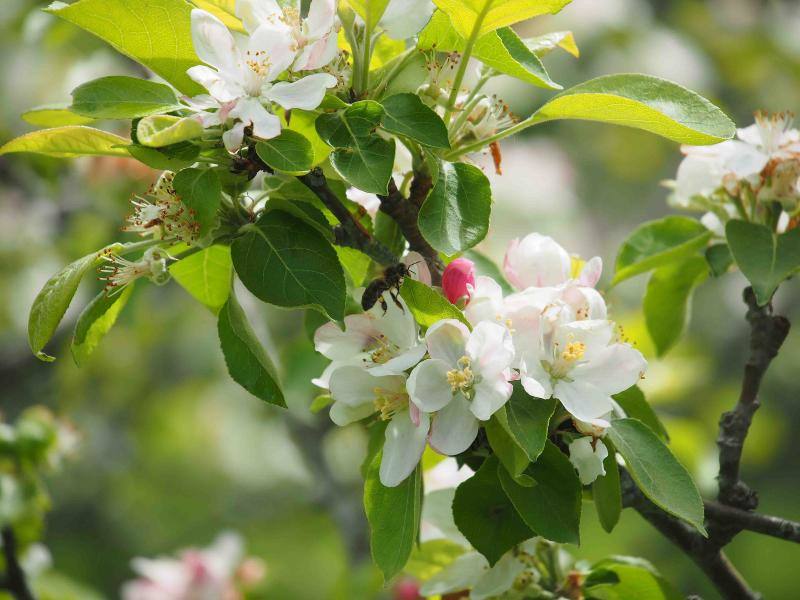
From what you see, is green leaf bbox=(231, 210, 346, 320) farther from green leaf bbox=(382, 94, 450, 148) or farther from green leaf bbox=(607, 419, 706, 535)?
green leaf bbox=(607, 419, 706, 535)

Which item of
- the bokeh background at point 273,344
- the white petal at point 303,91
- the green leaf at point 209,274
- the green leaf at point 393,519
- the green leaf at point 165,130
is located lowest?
the bokeh background at point 273,344

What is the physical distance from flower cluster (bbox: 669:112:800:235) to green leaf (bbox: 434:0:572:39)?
0.36 m

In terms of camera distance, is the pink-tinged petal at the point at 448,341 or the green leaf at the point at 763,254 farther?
the green leaf at the point at 763,254

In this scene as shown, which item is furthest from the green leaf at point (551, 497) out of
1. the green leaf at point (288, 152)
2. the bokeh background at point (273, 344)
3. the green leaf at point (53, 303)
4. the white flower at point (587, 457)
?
the bokeh background at point (273, 344)

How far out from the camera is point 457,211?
1028mm

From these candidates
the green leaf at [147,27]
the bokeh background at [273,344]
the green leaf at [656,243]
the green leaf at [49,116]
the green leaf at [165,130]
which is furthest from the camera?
the bokeh background at [273,344]

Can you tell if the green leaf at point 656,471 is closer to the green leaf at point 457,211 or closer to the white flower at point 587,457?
the white flower at point 587,457

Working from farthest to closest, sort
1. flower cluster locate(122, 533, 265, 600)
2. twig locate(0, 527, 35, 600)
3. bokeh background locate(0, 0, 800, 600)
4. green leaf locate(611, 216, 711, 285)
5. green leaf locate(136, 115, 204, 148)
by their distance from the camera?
1. bokeh background locate(0, 0, 800, 600)
2. flower cluster locate(122, 533, 265, 600)
3. twig locate(0, 527, 35, 600)
4. green leaf locate(611, 216, 711, 285)
5. green leaf locate(136, 115, 204, 148)

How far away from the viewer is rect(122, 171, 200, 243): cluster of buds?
1.03 metres

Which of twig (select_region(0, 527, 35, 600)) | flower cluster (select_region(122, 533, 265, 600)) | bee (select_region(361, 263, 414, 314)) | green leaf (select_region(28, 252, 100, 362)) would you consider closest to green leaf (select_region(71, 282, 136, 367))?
Answer: green leaf (select_region(28, 252, 100, 362))

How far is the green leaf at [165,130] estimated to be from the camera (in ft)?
3.07

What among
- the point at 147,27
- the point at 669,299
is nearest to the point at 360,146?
the point at 147,27

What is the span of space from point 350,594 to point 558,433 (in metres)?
1.17

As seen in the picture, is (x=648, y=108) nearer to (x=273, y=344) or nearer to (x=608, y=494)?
(x=608, y=494)
